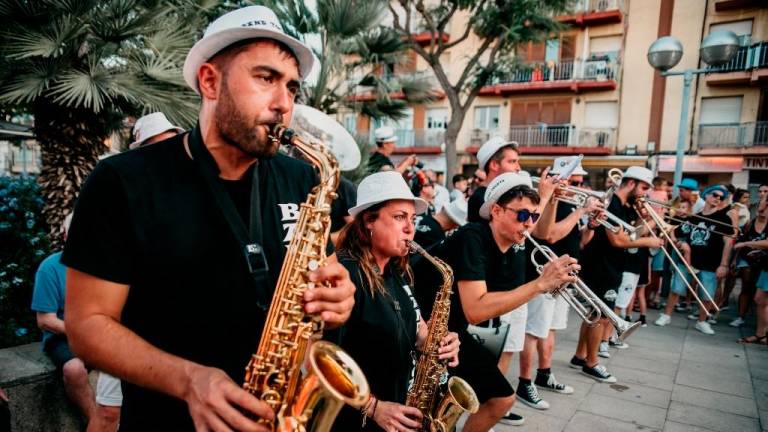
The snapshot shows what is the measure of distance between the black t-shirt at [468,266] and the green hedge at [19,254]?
3.66 metres

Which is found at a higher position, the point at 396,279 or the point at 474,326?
the point at 396,279

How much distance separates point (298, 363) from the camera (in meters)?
1.50

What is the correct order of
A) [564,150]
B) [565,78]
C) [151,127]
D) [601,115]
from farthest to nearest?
[565,78] < [601,115] < [564,150] < [151,127]

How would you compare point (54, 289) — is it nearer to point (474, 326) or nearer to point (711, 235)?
point (474, 326)

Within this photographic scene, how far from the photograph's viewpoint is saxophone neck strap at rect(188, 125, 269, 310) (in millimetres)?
1473

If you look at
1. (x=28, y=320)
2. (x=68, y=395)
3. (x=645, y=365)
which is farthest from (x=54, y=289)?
(x=645, y=365)

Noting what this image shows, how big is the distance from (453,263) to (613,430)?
8.23ft

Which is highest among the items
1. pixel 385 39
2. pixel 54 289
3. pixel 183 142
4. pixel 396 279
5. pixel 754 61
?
pixel 754 61

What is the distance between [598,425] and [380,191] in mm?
3285

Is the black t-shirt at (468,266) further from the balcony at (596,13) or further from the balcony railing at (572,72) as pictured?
the balcony at (596,13)

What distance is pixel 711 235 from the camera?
7.54 metres

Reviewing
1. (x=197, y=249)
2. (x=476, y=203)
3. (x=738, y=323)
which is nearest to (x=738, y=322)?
(x=738, y=323)

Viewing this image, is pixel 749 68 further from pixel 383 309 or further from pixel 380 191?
pixel 383 309

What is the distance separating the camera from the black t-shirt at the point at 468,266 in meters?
3.03
